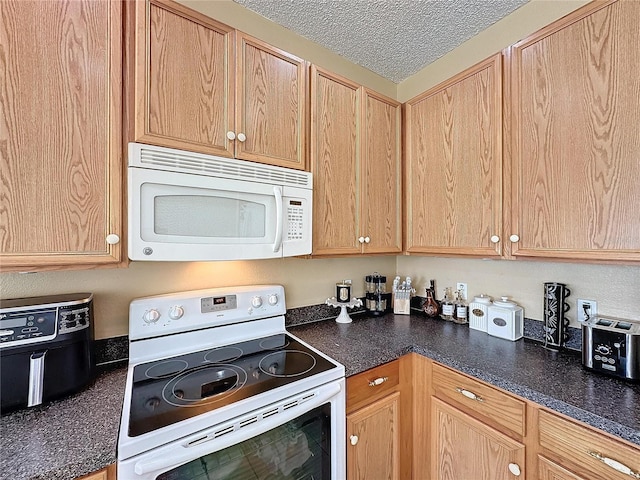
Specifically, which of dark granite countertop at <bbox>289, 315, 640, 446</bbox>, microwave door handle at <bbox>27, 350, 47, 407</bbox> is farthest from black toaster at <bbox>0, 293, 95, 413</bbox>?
dark granite countertop at <bbox>289, 315, 640, 446</bbox>

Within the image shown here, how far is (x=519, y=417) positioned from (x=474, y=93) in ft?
4.83

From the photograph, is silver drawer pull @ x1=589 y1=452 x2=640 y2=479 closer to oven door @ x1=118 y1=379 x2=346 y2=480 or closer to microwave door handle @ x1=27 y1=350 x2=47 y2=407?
oven door @ x1=118 y1=379 x2=346 y2=480

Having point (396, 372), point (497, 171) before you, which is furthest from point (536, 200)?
point (396, 372)

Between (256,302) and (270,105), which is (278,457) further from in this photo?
(270,105)

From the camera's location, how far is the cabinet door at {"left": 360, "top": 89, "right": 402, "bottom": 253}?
5.57 feet

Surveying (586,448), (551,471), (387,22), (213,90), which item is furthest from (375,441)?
(387,22)

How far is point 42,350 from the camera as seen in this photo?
0.90 meters

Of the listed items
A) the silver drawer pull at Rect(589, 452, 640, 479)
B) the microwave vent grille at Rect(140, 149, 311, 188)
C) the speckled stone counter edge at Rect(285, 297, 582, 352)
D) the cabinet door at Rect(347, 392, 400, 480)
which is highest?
the microwave vent grille at Rect(140, 149, 311, 188)

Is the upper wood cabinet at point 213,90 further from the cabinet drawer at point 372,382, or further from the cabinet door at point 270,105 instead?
the cabinet drawer at point 372,382

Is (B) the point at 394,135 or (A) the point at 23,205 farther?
(B) the point at 394,135

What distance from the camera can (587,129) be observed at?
→ 1.10 metres

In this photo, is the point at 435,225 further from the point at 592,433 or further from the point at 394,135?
the point at 592,433

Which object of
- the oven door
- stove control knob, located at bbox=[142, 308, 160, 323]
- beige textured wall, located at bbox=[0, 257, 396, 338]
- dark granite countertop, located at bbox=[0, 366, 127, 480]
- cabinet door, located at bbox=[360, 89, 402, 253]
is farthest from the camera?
cabinet door, located at bbox=[360, 89, 402, 253]

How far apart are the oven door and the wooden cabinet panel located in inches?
27.2
